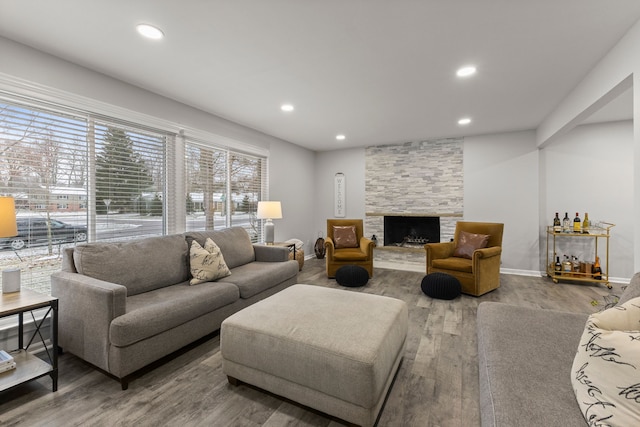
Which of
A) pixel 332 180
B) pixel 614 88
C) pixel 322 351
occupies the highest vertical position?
pixel 614 88

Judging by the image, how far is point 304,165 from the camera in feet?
20.3

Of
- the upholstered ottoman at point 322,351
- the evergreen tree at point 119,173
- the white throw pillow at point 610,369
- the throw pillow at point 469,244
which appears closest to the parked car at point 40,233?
the evergreen tree at point 119,173

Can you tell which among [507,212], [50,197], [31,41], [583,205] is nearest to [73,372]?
[50,197]

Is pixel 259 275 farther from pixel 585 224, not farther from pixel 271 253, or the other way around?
pixel 585 224

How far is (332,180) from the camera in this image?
641 cm

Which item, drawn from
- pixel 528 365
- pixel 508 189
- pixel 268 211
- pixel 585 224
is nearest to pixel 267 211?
pixel 268 211

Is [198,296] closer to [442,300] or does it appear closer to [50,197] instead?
[50,197]

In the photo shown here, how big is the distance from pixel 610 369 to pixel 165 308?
7.91ft

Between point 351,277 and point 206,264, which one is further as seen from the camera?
point 351,277

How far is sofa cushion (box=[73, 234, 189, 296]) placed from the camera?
2283 millimetres

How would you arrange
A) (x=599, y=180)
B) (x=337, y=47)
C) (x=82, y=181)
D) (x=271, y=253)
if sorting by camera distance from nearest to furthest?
(x=337, y=47)
(x=82, y=181)
(x=271, y=253)
(x=599, y=180)

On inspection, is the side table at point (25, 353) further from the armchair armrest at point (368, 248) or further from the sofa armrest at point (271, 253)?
the armchair armrest at point (368, 248)

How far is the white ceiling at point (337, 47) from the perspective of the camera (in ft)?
6.08

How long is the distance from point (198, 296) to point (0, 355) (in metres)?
1.19
